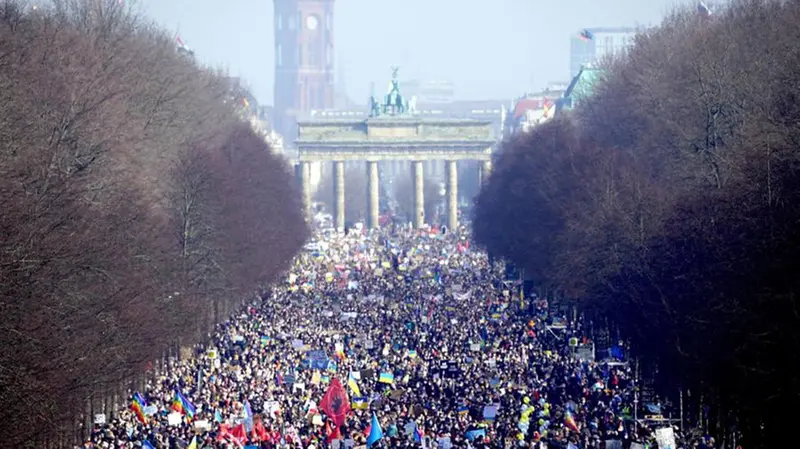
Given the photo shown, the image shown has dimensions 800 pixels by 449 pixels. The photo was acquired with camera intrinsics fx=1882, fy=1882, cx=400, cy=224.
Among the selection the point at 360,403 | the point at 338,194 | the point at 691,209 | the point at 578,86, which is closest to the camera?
the point at 360,403

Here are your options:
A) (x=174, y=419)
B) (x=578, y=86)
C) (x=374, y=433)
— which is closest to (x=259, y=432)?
(x=174, y=419)

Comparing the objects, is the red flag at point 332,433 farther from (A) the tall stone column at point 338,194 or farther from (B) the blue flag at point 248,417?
(A) the tall stone column at point 338,194

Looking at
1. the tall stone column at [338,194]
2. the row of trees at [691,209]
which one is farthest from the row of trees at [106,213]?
the tall stone column at [338,194]

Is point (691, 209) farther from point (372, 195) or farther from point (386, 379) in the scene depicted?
point (372, 195)

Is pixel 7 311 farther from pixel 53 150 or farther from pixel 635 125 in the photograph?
pixel 635 125

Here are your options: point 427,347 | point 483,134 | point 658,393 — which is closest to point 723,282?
point 658,393
